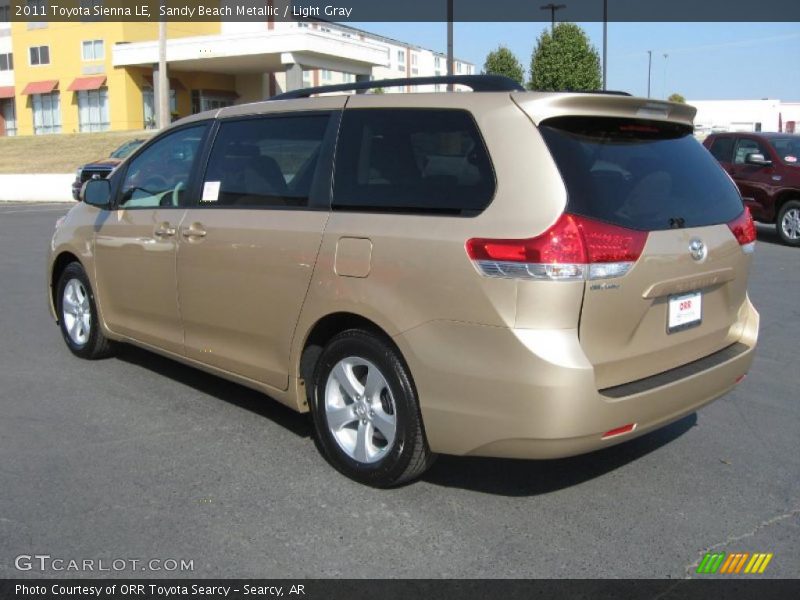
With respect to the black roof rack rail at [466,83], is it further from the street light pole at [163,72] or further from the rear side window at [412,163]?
the street light pole at [163,72]

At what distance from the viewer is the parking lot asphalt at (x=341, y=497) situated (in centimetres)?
334

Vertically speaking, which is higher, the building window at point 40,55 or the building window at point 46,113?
the building window at point 40,55

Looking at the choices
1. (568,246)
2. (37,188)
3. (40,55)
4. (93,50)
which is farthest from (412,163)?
(40,55)

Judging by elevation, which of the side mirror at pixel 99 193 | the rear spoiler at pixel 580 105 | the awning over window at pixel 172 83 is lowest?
the side mirror at pixel 99 193

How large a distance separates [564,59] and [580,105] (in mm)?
47116

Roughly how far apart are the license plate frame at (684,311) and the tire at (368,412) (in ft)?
4.01

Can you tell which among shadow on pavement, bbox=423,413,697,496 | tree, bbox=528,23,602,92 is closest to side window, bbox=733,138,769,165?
shadow on pavement, bbox=423,413,697,496

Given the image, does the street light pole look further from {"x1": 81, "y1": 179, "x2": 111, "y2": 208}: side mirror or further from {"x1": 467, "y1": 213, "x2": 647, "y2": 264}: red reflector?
{"x1": 467, "y1": 213, "x2": 647, "y2": 264}: red reflector

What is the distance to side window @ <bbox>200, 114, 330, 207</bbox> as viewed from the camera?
4301mm

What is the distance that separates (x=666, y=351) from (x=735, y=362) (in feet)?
1.97

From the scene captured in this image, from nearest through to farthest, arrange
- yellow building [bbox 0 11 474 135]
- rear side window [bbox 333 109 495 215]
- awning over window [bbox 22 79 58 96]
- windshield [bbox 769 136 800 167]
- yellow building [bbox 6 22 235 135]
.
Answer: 1. rear side window [bbox 333 109 495 215]
2. windshield [bbox 769 136 800 167]
3. yellow building [bbox 0 11 474 135]
4. yellow building [bbox 6 22 235 135]
5. awning over window [bbox 22 79 58 96]

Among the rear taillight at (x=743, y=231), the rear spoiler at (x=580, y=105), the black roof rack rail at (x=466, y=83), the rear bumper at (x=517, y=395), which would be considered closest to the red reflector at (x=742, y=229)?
the rear taillight at (x=743, y=231)

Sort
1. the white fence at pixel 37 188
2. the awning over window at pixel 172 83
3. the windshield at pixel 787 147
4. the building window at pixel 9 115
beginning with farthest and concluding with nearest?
the building window at pixel 9 115
the awning over window at pixel 172 83
the white fence at pixel 37 188
the windshield at pixel 787 147

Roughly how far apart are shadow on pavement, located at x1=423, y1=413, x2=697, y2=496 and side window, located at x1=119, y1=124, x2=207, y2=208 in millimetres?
2327
